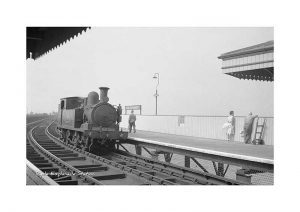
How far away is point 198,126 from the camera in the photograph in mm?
17594

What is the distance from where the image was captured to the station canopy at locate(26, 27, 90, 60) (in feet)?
27.3

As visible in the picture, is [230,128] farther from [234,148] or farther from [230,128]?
[234,148]

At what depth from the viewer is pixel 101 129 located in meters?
13.3

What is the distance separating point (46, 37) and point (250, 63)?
7640mm

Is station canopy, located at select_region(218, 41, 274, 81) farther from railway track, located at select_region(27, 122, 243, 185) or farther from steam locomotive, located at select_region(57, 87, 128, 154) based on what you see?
steam locomotive, located at select_region(57, 87, 128, 154)

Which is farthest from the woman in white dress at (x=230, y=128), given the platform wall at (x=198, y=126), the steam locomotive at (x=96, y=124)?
the steam locomotive at (x=96, y=124)

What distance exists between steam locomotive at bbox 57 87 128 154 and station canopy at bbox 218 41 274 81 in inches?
225

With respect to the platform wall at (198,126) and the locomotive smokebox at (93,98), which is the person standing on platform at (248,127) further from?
the locomotive smokebox at (93,98)

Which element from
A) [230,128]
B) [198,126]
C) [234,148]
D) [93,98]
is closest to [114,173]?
[234,148]

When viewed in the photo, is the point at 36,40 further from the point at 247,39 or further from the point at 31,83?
the point at 247,39

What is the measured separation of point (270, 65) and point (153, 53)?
4.38 metres

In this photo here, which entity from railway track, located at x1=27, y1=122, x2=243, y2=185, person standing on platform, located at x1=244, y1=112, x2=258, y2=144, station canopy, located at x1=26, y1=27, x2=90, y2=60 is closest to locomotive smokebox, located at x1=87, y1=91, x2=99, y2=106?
railway track, located at x1=27, y1=122, x2=243, y2=185

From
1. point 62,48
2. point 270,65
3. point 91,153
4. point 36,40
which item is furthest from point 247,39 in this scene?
point 91,153

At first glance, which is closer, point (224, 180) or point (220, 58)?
point (224, 180)
